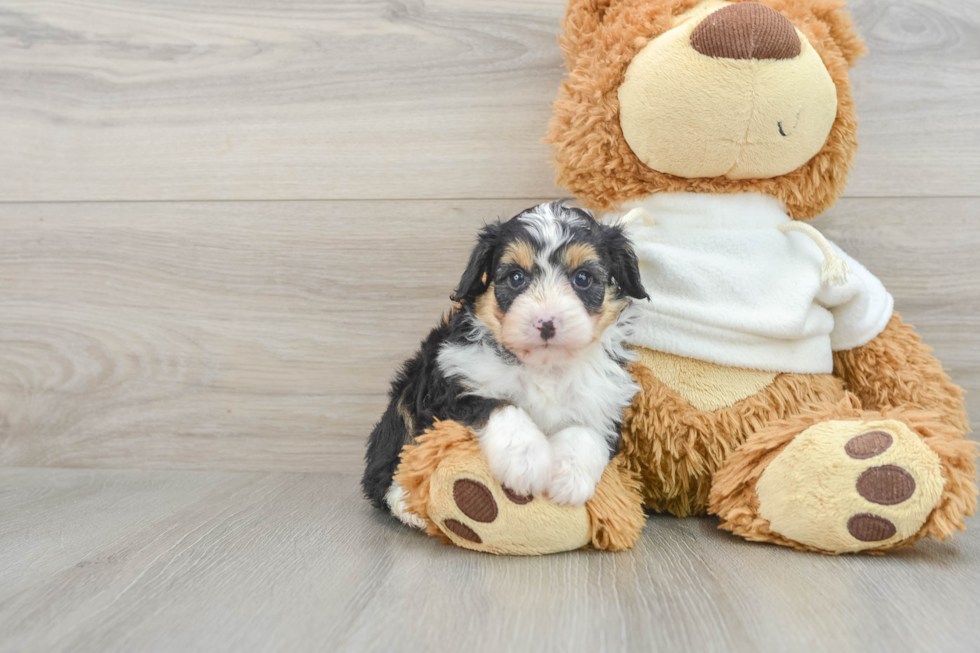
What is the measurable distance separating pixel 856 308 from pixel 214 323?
150 centimetres

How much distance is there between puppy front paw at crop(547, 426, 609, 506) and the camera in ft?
3.74

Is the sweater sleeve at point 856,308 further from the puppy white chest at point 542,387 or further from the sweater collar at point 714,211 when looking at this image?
the puppy white chest at point 542,387

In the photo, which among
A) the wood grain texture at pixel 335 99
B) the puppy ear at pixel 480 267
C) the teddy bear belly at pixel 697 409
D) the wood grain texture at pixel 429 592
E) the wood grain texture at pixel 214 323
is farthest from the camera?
the wood grain texture at pixel 214 323

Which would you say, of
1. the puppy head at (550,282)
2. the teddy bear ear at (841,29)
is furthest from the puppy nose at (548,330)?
the teddy bear ear at (841,29)

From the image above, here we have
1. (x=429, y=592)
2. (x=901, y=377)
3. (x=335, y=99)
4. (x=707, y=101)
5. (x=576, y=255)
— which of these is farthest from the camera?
(x=335, y=99)

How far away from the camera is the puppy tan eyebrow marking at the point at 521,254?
3.82 ft

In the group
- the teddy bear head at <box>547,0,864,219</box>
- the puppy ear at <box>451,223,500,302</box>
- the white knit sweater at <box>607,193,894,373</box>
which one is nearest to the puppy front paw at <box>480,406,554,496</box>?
the puppy ear at <box>451,223,500,302</box>

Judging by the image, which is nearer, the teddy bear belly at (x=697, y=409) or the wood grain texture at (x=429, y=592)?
the wood grain texture at (x=429, y=592)

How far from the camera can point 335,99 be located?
5.92ft

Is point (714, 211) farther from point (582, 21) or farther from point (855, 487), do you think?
point (855, 487)

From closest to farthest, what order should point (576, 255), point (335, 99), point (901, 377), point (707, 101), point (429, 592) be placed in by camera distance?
point (429, 592) < point (576, 255) < point (707, 101) < point (901, 377) < point (335, 99)

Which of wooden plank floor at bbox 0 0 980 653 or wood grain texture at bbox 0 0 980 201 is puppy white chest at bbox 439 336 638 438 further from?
wood grain texture at bbox 0 0 980 201

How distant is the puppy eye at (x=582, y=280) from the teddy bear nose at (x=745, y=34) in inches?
18.6

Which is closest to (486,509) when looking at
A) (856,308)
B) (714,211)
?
(714,211)
